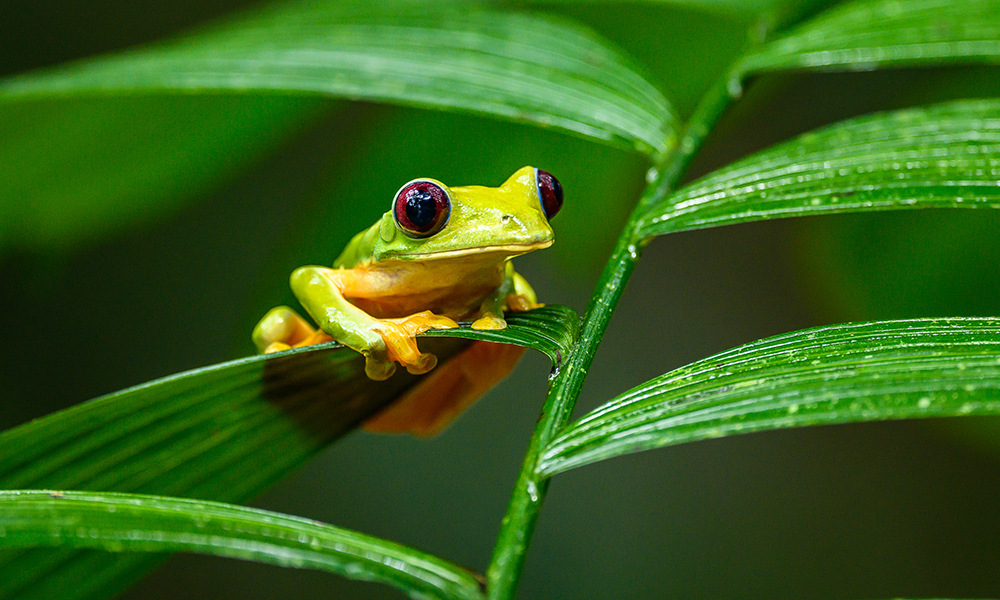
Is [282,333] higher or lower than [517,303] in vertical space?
lower

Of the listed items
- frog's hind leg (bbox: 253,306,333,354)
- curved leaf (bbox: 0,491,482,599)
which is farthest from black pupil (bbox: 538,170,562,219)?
curved leaf (bbox: 0,491,482,599)

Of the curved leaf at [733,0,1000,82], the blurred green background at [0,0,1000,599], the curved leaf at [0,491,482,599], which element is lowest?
the curved leaf at [0,491,482,599]

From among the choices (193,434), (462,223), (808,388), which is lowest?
(193,434)

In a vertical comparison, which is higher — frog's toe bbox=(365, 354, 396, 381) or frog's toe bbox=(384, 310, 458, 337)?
frog's toe bbox=(384, 310, 458, 337)

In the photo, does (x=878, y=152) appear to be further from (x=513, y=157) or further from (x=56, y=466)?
(x=513, y=157)

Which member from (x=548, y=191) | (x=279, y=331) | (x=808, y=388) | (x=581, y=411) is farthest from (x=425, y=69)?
(x=581, y=411)

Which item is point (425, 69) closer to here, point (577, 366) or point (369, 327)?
point (369, 327)

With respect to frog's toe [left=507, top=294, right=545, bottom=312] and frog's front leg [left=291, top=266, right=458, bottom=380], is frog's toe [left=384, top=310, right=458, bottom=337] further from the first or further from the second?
frog's toe [left=507, top=294, right=545, bottom=312]
